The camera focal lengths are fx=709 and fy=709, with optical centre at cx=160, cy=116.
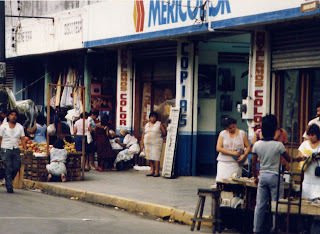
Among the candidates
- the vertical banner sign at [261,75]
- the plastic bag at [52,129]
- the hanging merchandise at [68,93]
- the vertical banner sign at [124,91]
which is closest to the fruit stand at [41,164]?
the plastic bag at [52,129]

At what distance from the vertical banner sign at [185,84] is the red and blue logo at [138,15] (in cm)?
111

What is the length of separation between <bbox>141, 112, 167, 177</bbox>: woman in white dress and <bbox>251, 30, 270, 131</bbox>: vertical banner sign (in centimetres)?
342

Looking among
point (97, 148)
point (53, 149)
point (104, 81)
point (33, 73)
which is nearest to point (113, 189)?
point (53, 149)

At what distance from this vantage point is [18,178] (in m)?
15.9

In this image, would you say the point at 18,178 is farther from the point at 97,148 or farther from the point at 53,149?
the point at 97,148

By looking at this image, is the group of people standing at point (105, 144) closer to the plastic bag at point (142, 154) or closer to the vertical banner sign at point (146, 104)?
the plastic bag at point (142, 154)


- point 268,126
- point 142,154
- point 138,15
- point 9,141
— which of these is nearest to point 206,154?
point 142,154

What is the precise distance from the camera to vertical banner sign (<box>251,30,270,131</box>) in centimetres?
1480

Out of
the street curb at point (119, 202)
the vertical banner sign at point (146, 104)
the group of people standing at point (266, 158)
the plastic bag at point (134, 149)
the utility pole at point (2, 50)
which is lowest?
the street curb at point (119, 202)

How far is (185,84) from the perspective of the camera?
17.5 metres

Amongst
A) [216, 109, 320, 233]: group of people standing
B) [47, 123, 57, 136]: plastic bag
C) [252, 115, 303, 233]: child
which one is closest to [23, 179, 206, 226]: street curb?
[216, 109, 320, 233]: group of people standing

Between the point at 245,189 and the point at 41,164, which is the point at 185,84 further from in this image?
the point at 245,189

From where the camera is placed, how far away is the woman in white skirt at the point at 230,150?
467 inches

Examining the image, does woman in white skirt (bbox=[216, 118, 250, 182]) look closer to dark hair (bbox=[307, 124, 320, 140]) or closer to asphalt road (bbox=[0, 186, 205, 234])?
asphalt road (bbox=[0, 186, 205, 234])
